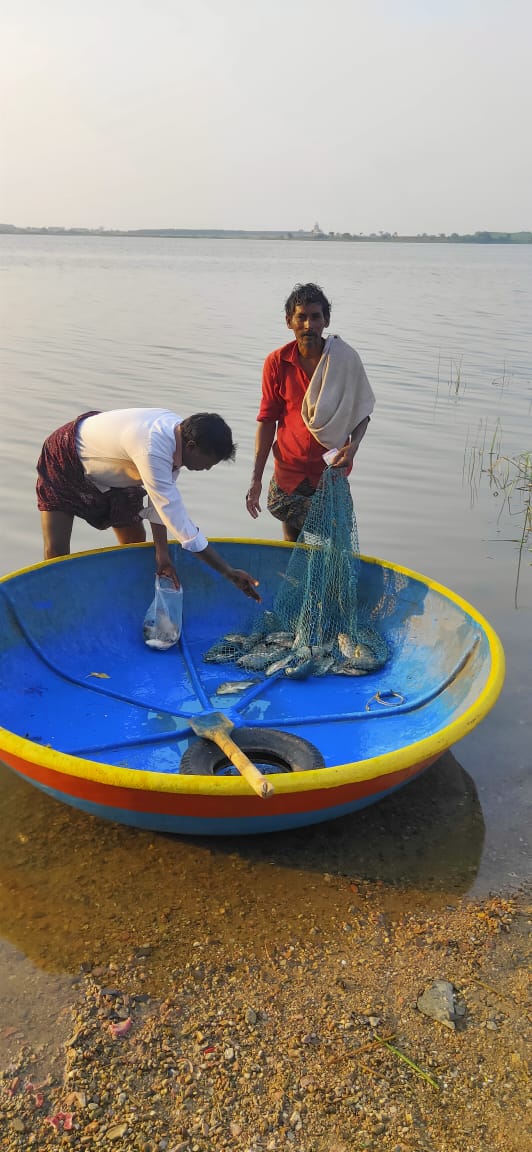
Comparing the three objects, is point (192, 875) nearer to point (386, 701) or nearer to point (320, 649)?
point (386, 701)

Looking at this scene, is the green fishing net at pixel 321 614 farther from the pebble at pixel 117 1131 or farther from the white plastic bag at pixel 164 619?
the pebble at pixel 117 1131

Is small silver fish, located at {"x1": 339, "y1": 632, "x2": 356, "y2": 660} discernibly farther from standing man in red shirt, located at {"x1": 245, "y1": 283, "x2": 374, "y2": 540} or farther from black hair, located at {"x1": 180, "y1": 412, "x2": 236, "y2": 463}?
black hair, located at {"x1": 180, "y1": 412, "x2": 236, "y2": 463}

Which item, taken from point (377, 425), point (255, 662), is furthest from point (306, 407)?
point (377, 425)

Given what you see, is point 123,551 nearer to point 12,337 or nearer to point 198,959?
point 198,959

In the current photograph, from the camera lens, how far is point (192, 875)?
2.64 m

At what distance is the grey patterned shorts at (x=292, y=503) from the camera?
3.98m

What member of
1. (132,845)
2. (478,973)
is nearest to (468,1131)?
(478,973)

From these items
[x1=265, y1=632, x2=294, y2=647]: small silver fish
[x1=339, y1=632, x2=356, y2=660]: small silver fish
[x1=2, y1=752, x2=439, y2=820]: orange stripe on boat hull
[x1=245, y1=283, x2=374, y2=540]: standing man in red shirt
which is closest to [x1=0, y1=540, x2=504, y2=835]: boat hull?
[x1=2, y1=752, x2=439, y2=820]: orange stripe on boat hull

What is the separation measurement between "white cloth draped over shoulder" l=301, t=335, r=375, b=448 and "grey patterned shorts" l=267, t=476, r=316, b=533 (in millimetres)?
359

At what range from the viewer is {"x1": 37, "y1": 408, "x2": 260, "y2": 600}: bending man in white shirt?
3.05 metres

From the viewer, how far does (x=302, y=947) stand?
2359 mm

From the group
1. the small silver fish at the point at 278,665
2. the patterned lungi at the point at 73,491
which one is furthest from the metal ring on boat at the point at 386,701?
the patterned lungi at the point at 73,491

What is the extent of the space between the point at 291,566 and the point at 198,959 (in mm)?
2096

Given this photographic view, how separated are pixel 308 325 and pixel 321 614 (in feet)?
4.47
